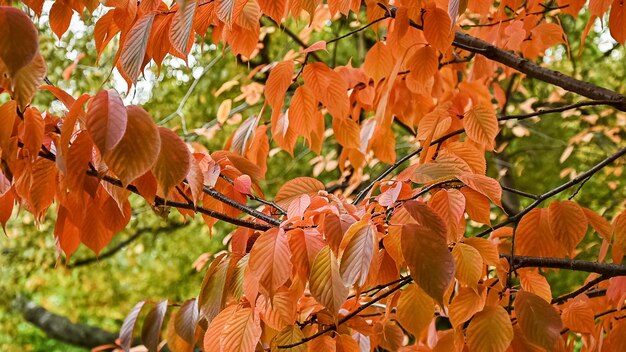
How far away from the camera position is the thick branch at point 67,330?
18.5 feet

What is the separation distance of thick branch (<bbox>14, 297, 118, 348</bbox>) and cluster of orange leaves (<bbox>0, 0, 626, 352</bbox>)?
445 cm

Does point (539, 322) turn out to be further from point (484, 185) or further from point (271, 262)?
point (271, 262)

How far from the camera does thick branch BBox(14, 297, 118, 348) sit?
18.5 feet

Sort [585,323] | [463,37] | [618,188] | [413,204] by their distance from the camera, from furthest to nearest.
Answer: [618,188] → [463,37] → [585,323] → [413,204]

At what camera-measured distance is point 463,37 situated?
1.74m

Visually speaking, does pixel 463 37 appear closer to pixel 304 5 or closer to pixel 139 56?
pixel 304 5

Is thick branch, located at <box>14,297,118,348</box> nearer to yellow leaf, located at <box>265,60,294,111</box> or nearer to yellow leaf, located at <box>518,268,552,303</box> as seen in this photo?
yellow leaf, located at <box>265,60,294,111</box>

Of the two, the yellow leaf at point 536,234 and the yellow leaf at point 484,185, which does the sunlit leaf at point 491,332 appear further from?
the yellow leaf at point 536,234

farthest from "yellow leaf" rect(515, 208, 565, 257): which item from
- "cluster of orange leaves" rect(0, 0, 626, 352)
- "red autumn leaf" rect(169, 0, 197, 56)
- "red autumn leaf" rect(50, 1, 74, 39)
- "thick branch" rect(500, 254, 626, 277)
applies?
"red autumn leaf" rect(50, 1, 74, 39)

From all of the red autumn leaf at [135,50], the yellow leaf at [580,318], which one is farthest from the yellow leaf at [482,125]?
the red autumn leaf at [135,50]

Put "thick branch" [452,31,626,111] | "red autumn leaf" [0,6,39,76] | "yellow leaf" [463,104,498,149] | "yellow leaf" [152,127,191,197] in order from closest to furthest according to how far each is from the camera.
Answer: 1. "red autumn leaf" [0,6,39,76]
2. "yellow leaf" [152,127,191,197]
3. "yellow leaf" [463,104,498,149]
4. "thick branch" [452,31,626,111]

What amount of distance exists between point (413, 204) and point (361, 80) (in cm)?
111

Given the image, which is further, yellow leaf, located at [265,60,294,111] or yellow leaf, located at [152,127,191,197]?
yellow leaf, located at [265,60,294,111]

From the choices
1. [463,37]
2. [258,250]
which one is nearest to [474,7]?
[463,37]
